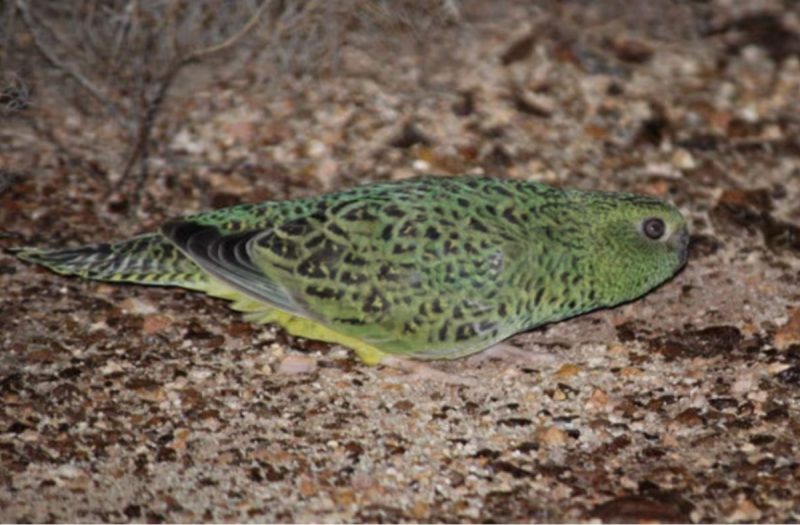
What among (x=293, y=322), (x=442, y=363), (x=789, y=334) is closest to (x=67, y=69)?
(x=293, y=322)

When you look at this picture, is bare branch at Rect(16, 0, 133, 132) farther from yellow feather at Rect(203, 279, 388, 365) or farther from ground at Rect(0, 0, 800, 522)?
yellow feather at Rect(203, 279, 388, 365)

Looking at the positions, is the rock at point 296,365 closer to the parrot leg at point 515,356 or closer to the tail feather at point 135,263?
the tail feather at point 135,263

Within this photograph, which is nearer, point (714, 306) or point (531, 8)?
point (714, 306)

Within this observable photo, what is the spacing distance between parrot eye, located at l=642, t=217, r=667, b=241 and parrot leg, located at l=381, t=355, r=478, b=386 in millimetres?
978

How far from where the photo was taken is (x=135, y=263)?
18.0 ft

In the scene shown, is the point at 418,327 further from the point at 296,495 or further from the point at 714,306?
the point at 714,306

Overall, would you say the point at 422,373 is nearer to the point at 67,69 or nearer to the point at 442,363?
the point at 442,363

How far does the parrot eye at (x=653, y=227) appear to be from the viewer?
5.44m

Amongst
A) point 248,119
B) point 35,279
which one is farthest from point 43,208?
point 248,119

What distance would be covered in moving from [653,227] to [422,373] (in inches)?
45.9

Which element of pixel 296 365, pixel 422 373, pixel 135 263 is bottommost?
pixel 296 365

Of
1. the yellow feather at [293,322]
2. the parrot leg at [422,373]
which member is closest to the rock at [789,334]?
the parrot leg at [422,373]

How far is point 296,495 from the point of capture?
4.76 m

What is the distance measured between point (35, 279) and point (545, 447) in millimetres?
2572
